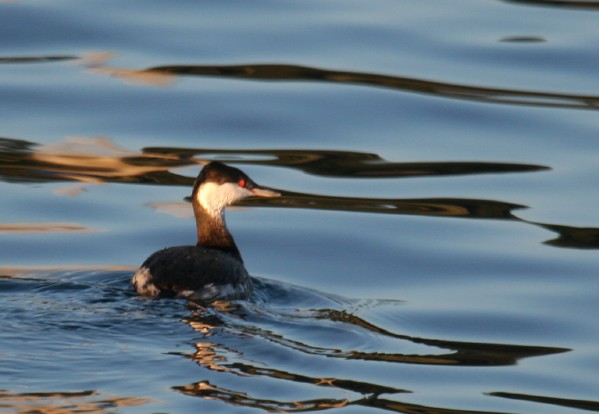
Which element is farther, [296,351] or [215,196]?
[215,196]

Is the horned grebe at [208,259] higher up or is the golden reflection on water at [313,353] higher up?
the horned grebe at [208,259]

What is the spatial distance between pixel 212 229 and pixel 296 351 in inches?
100

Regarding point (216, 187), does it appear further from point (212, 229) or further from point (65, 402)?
point (65, 402)

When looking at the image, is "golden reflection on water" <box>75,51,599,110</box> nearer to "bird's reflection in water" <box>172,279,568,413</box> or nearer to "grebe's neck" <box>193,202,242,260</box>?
"grebe's neck" <box>193,202,242,260</box>

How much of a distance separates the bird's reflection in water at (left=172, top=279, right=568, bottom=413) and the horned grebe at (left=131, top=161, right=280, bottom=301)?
0.16 meters

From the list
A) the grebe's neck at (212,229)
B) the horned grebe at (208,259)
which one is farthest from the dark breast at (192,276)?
the grebe's neck at (212,229)

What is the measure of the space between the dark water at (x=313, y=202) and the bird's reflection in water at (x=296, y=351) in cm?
3

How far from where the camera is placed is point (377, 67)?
17.0 meters

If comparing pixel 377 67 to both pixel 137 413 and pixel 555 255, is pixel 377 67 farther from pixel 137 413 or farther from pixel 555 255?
pixel 137 413

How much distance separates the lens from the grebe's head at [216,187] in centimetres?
1189

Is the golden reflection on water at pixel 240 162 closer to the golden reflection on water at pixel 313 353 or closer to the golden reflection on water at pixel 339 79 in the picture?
the golden reflection on water at pixel 339 79

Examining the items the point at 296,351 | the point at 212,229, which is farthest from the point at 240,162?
the point at 296,351

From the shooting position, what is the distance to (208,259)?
11117 mm

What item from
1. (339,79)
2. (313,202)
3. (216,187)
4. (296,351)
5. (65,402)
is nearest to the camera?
(65,402)
